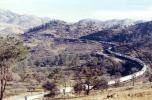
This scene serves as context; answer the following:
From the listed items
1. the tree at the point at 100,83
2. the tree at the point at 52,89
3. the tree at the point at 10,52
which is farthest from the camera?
the tree at the point at 100,83

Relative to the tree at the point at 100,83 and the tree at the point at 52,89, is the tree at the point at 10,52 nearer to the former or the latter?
the tree at the point at 52,89

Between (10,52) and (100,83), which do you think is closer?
(10,52)

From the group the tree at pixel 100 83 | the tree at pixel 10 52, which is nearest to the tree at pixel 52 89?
the tree at pixel 100 83

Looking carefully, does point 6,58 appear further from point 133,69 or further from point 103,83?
point 133,69

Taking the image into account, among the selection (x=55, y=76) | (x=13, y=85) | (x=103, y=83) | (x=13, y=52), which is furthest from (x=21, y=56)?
(x=13, y=85)

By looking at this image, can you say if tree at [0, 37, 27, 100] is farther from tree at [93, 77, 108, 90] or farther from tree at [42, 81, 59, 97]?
tree at [93, 77, 108, 90]

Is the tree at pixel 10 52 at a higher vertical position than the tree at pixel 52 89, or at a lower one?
higher

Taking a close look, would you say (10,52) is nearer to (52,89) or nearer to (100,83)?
(52,89)

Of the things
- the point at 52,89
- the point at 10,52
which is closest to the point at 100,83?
the point at 52,89

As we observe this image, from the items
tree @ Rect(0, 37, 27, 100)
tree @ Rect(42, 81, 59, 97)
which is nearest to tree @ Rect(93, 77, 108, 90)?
tree @ Rect(42, 81, 59, 97)

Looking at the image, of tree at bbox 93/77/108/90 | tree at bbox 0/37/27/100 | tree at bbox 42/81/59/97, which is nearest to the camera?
tree at bbox 0/37/27/100

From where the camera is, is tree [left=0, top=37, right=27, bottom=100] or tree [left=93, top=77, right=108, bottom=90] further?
tree [left=93, top=77, right=108, bottom=90]
